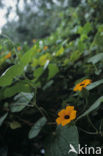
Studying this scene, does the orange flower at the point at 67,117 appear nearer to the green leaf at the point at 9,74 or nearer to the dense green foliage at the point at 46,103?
the dense green foliage at the point at 46,103

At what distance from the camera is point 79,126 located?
0.60 metres

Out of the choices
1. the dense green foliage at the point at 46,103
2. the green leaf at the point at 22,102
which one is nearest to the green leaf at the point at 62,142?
the dense green foliage at the point at 46,103

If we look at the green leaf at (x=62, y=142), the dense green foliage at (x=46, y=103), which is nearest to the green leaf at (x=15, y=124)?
the dense green foliage at (x=46, y=103)

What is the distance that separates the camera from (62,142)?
0.54 m

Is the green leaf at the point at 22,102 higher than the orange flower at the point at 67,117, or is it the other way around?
the green leaf at the point at 22,102

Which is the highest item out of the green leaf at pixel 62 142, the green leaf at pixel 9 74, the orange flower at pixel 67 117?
the green leaf at pixel 9 74

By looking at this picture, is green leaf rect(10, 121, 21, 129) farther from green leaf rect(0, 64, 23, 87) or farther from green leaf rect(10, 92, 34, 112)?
green leaf rect(0, 64, 23, 87)

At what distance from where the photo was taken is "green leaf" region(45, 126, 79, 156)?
50 cm

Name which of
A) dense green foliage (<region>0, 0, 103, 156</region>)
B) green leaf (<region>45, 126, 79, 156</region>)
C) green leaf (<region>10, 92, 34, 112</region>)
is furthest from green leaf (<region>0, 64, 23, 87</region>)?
green leaf (<region>45, 126, 79, 156</region>)

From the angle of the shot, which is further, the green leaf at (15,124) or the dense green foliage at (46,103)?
the green leaf at (15,124)

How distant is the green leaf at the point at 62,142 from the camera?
0.50 meters

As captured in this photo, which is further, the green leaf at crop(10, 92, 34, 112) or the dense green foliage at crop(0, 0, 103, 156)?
the green leaf at crop(10, 92, 34, 112)

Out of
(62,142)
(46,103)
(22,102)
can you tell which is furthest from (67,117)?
(46,103)

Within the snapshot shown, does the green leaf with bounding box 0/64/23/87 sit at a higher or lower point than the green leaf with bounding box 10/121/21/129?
higher
